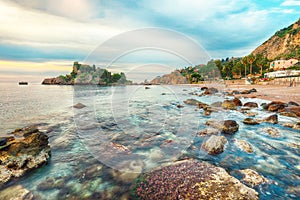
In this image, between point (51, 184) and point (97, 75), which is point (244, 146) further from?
point (97, 75)

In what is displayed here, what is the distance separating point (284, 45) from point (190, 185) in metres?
192

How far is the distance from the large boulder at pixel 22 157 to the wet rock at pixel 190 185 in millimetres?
4032

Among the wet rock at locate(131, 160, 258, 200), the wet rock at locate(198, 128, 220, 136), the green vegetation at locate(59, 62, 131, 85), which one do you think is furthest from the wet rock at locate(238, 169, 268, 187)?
the green vegetation at locate(59, 62, 131, 85)

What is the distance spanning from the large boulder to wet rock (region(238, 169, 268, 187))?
24.0ft

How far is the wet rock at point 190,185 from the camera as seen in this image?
12.6ft

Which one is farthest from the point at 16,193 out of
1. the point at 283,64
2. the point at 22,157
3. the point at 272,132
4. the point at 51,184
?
the point at 283,64

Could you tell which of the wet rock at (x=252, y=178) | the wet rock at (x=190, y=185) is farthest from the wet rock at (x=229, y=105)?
the wet rock at (x=190, y=185)

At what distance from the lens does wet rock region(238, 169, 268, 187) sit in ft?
15.3

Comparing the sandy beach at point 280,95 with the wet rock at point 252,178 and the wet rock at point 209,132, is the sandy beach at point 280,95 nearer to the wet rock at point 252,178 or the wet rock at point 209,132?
the wet rock at point 209,132

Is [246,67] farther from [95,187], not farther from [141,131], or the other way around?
[95,187]

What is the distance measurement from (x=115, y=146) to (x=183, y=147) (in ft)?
11.3

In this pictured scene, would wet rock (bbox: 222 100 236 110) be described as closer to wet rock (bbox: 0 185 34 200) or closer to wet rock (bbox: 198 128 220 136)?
wet rock (bbox: 198 128 220 136)

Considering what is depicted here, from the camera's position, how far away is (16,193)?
4.48m

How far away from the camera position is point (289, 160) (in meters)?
6.13
